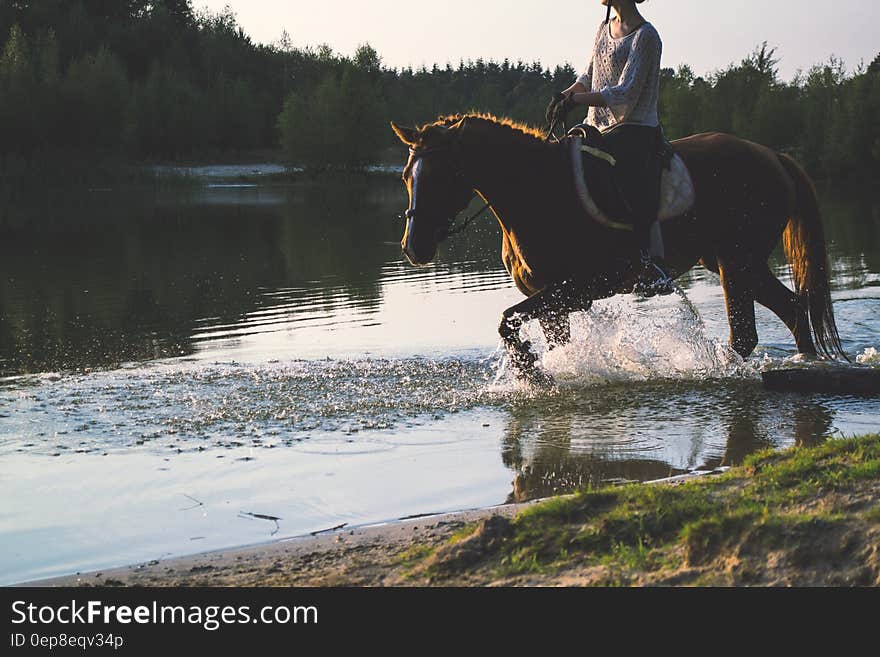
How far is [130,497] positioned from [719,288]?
39.5ft

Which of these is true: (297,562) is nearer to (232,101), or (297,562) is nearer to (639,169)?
(639,169)

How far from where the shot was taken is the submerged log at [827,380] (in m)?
8.55

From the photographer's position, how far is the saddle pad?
869 centimetres

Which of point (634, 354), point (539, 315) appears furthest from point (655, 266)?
point (634, 354)

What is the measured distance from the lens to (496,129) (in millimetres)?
8391

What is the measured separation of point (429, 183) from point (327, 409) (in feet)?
6.36

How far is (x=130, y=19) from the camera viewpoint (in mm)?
110875

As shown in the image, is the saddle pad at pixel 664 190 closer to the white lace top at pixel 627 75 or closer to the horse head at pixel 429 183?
the white lace top at pixel 627 75

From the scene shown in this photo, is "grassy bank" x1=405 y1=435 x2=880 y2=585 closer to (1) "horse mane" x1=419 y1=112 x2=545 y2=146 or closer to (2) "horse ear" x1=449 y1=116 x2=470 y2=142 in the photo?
(2) "horse ear" x1=449 y1=116 x2=470 y2=142

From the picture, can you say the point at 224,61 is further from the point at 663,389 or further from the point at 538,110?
the point at 663,389

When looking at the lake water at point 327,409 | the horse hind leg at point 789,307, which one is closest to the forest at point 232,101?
the lake water at point 327,409

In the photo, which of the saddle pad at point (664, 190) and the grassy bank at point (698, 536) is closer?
the grassy bank at point (698, 536)

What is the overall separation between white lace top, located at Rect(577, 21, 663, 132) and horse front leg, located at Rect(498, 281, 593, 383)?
1449 millimetres
